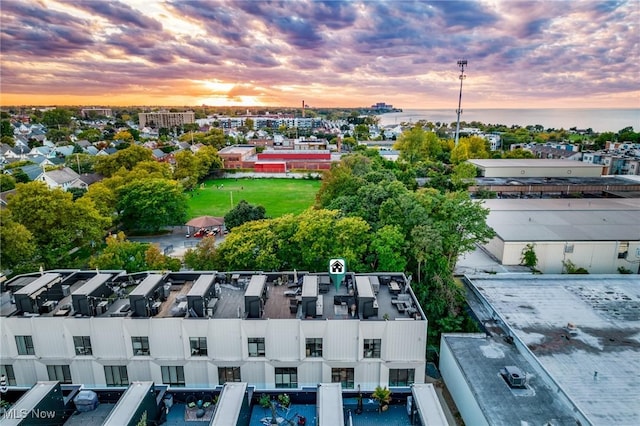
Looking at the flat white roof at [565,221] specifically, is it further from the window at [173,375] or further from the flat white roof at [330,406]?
the window at [173,375]

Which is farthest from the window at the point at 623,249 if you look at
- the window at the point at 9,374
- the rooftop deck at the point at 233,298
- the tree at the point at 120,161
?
the tree at the point at 120,161

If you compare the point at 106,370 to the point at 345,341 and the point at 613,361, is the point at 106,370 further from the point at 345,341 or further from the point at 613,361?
the point at 613,361

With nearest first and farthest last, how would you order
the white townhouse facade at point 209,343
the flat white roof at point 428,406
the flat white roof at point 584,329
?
the flat white roof at point 428,406
the flat white roof at point 584,329
the white townhouse facade at point 209,343

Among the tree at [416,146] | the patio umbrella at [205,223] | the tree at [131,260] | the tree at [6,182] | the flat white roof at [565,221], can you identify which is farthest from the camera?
the tree at [416,146]

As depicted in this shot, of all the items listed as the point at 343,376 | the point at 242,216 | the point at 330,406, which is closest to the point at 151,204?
the point at 242,216

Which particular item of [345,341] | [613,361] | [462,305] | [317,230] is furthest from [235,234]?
[613,361]

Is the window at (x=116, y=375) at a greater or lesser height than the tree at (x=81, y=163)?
lesser
